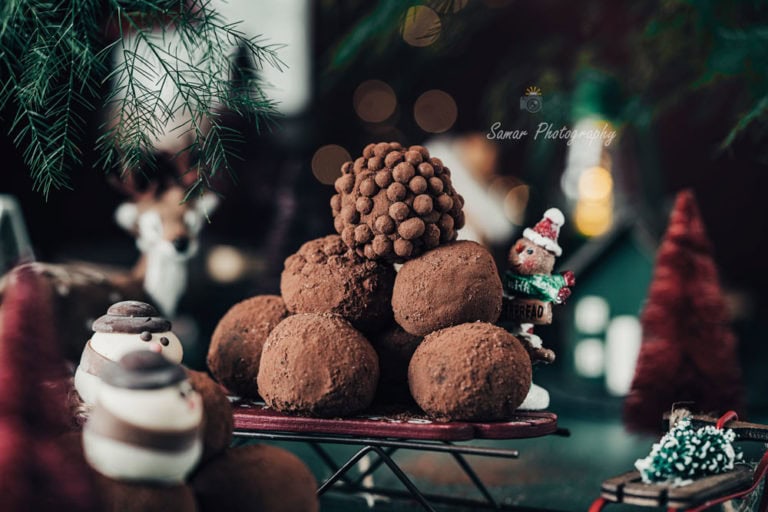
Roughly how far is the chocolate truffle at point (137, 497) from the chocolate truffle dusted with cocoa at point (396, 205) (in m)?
0.77

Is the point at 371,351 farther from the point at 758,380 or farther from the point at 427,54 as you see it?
the point at 758,380

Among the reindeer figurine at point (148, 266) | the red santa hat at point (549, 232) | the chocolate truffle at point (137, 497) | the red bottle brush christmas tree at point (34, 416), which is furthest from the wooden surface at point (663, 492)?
the reindeer figurine at point (148, 266)

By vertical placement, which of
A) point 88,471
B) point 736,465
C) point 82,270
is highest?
point 82,270

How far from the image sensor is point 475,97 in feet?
12.5

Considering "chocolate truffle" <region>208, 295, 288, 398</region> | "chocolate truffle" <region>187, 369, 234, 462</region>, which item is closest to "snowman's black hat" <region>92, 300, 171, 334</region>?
"chocolate truffle" <region>187, 369, 234, 462</region>

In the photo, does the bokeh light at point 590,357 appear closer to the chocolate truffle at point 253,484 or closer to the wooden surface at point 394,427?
the wooden surface at point 394,427

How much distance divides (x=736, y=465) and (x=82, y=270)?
2.06m

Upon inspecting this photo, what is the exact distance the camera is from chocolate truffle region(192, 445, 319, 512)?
1404 millimetres

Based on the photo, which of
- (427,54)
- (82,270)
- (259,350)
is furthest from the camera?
(427,54)

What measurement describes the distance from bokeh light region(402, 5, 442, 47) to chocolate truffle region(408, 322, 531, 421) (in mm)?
955

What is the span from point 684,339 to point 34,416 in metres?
2.13

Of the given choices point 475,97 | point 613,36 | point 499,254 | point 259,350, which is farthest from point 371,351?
point 613,36

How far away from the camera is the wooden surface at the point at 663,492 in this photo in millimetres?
1481
